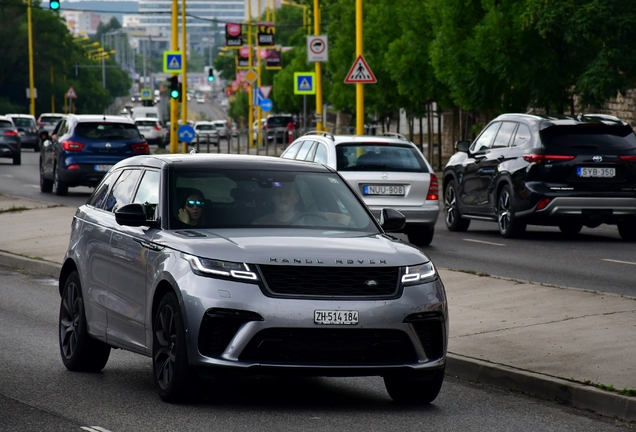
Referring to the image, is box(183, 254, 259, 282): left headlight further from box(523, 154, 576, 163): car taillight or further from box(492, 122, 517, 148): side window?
box(492, 122, 517, 148): side window

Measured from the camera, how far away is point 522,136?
20.3 metres

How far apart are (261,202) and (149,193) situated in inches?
31.4

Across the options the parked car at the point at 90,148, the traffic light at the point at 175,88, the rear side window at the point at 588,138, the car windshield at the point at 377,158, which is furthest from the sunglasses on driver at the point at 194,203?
the traffic light at the point at 175,88

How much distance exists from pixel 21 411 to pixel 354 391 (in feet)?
6.92

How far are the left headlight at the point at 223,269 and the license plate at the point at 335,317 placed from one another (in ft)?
1.29

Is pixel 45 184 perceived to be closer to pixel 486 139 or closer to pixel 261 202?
pixel 486 139

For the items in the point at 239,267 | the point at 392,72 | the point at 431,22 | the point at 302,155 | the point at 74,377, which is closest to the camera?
the point at 239,267

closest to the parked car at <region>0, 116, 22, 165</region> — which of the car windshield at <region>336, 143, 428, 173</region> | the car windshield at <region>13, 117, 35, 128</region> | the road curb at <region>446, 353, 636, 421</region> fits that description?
the car windshield at <region>13, 117, 35, 128</region>

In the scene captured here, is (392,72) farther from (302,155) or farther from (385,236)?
(385,236)

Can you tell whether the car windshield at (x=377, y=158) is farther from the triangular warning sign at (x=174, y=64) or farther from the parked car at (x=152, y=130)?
the parked car at (x=152, y=130)

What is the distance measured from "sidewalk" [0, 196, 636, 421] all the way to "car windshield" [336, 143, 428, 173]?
14.6 feet

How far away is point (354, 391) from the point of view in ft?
28.5

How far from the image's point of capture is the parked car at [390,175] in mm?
18766

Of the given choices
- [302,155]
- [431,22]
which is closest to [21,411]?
[302,155]
